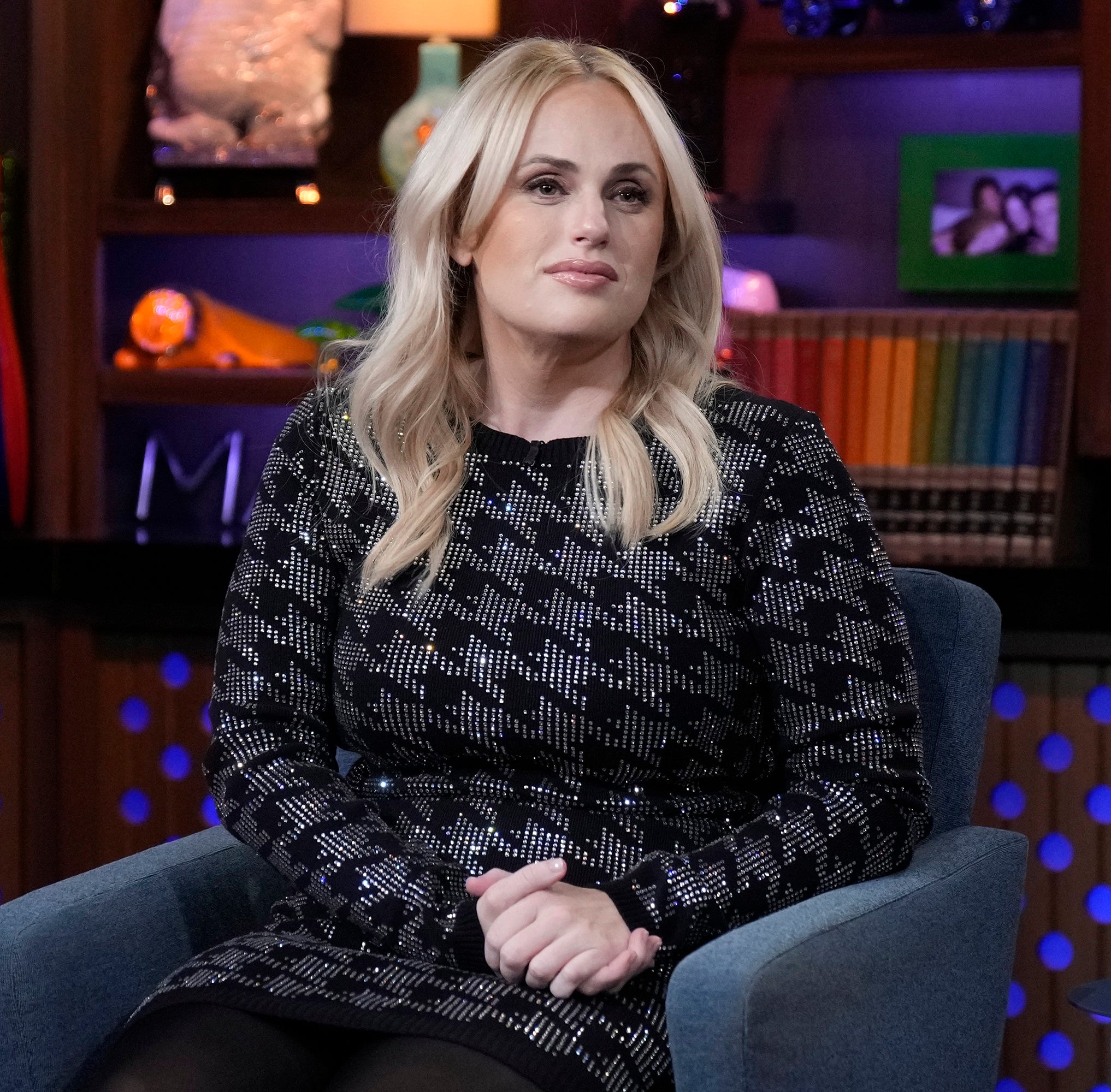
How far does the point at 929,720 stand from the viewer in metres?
1.64

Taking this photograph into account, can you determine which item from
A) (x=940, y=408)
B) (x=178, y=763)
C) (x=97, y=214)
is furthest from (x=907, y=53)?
(x=178, y=763)

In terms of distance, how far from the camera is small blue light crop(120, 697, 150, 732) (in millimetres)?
2561

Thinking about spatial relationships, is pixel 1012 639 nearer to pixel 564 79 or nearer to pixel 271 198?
pixel 564 79

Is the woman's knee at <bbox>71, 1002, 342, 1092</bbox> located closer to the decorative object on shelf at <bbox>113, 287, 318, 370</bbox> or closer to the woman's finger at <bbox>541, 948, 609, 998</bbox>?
the woman's finger at <bbox>541, 948, 609, 998</bbox>

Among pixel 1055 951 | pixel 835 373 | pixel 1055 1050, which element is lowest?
pixel 1055 1050

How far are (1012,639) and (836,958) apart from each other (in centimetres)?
109

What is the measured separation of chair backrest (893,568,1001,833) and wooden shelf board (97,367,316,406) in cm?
139

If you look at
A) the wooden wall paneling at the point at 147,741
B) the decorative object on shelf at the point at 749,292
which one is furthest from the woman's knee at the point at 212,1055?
the decorative object on shelf at the point at 749,292

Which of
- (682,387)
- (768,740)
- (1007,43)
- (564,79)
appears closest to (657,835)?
(768,740)

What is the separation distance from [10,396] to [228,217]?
0.48 m

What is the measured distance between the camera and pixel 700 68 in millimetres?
2672

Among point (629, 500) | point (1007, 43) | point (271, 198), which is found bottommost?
point (629, 500)

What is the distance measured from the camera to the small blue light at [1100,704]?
7.28ft

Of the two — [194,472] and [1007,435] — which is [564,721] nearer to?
[1007,435]
